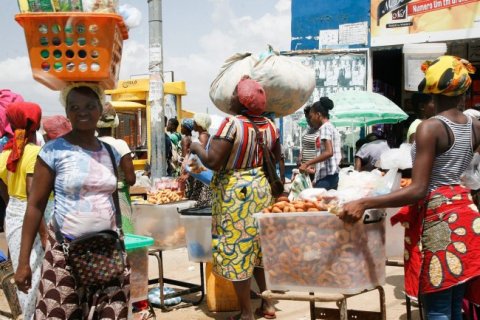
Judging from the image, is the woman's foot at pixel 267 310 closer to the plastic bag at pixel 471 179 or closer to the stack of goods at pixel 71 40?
the plastic bag at pixel 471 179

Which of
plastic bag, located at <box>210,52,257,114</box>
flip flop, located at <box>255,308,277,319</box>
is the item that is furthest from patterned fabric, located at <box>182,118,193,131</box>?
flip flop, located at <box>255,308,277,319</box>

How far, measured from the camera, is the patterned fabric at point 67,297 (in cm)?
302

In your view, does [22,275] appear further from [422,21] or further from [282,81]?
[422,21]

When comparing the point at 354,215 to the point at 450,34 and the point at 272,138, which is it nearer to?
the point at 272,138

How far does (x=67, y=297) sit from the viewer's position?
303cm

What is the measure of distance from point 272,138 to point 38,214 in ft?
6.43

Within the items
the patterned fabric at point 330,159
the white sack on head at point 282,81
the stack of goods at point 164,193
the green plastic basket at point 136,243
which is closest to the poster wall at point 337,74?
the patterned fabric at point 330,159

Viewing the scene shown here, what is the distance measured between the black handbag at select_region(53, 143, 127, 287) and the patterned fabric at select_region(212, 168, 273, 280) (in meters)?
1.30

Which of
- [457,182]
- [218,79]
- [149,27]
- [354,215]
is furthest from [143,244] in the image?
[149,27]

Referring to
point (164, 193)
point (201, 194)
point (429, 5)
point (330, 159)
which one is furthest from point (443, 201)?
point (429, 5)

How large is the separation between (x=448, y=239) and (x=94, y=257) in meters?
1.75

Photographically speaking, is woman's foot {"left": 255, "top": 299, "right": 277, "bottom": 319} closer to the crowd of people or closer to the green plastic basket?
the green plastic basket

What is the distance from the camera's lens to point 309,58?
38.1 ft

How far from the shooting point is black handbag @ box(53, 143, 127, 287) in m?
3.03
